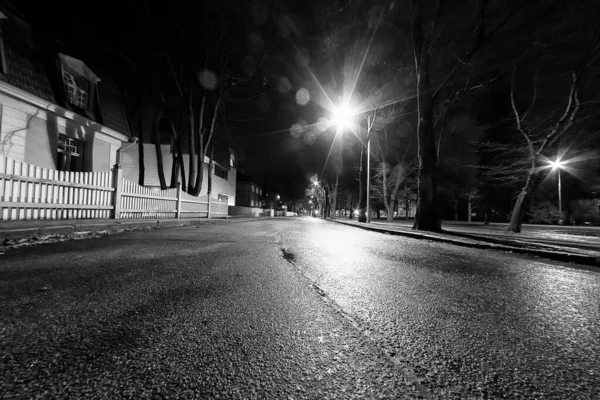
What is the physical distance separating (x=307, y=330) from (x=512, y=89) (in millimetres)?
17549

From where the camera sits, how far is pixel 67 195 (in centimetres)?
728

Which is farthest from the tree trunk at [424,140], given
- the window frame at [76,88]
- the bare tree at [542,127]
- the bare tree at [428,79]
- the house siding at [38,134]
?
the window frame at [76,88]

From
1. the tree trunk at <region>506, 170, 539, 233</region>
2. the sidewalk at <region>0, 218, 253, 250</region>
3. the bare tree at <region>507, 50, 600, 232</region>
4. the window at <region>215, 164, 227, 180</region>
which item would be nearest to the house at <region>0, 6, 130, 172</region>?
the sidewalk at <region>0, 218, 253, 250</region>

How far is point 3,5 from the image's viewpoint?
870 centimetres

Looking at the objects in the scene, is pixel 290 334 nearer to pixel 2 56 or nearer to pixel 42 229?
pixel 42 229

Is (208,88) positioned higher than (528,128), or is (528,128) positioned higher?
(208,88)

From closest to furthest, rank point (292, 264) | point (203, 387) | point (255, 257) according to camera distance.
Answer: point (203, 387)
point (292, 264)
point (255, 257)

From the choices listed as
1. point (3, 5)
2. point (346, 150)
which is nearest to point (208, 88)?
point (3, 5)

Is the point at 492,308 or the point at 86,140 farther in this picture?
the point at 86,140

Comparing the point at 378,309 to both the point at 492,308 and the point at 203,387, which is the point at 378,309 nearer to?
the point at 492,308

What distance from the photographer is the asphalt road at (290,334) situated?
988mm

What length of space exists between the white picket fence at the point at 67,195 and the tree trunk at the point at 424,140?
38.3 ft

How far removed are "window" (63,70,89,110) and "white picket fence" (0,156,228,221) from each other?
5.53 metres

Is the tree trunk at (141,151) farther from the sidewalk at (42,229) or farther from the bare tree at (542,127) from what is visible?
the bare tree at (542,127)
